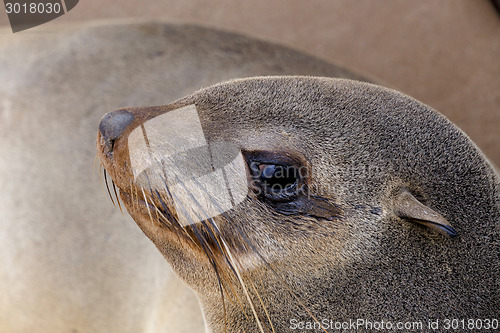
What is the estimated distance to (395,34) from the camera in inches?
115

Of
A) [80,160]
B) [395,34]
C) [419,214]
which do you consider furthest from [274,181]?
[395,34]

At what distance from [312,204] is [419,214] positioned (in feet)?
0.68

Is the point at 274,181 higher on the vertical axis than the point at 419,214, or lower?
higher

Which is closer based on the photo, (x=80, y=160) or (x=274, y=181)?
(x=274, y=181)

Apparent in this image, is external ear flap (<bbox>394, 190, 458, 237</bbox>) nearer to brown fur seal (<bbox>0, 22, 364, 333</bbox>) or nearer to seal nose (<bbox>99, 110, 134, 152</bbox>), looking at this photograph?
seal nose (<bbox>99, 110, 134, 152</bbox>)

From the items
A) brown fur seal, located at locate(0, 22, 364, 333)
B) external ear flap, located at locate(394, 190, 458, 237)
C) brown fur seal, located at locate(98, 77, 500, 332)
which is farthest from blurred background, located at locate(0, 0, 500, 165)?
external ear flap, located at locate(394, 190, 458, 237)

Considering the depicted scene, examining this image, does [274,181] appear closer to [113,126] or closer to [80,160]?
[113,126]

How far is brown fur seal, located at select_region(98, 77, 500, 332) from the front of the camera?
3.71ft

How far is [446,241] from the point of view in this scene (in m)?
1.17

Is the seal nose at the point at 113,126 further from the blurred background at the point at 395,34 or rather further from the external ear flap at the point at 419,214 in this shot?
the blurred background at the point at 395,34

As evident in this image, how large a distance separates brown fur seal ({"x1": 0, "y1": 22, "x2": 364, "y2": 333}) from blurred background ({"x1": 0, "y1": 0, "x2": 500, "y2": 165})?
826 millimetres

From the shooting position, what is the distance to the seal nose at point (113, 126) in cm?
116

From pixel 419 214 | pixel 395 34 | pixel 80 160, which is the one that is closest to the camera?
pixel 419 214

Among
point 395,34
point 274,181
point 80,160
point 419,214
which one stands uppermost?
point 395,34
